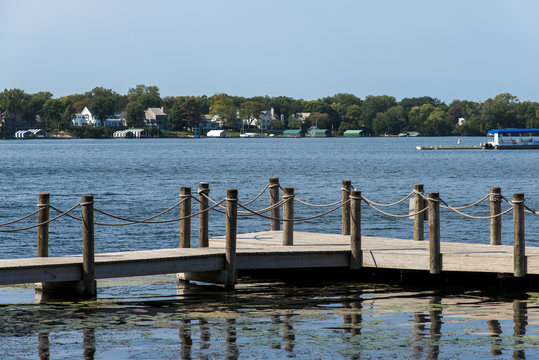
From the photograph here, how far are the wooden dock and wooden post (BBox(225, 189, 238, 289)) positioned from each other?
192 mm

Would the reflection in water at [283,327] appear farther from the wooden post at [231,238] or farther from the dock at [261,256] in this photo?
the dock at [261,256]

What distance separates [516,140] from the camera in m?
150

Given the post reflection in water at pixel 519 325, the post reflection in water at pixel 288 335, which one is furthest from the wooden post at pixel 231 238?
the post reflection in water at pixel 519 325

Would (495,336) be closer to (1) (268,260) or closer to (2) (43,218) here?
(1) (268,260)

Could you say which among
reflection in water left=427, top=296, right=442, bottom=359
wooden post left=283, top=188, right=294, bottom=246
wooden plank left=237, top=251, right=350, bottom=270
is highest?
wooden post left=283, top=188, right=294, bottom=246

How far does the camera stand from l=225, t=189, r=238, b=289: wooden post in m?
17.7

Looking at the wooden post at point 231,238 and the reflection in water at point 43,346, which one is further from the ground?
the wooden post at point 231,238

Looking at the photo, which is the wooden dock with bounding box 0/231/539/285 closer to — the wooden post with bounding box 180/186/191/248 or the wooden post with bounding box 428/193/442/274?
the wooden post with bounding box 428/193/442/274

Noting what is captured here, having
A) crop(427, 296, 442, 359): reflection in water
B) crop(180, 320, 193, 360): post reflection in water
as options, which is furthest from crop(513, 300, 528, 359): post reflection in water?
crop(180, 320, 193, 360): post reflection in water

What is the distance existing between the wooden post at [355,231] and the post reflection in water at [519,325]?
3.34 metres

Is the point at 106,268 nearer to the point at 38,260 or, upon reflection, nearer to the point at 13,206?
the point at 38,260

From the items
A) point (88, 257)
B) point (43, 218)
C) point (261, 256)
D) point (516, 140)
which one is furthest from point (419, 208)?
point (516, 140)

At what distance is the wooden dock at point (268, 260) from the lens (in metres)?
16.4

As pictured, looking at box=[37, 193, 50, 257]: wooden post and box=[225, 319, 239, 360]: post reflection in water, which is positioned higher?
box=[37, 193, 50, 257]: wooden post
